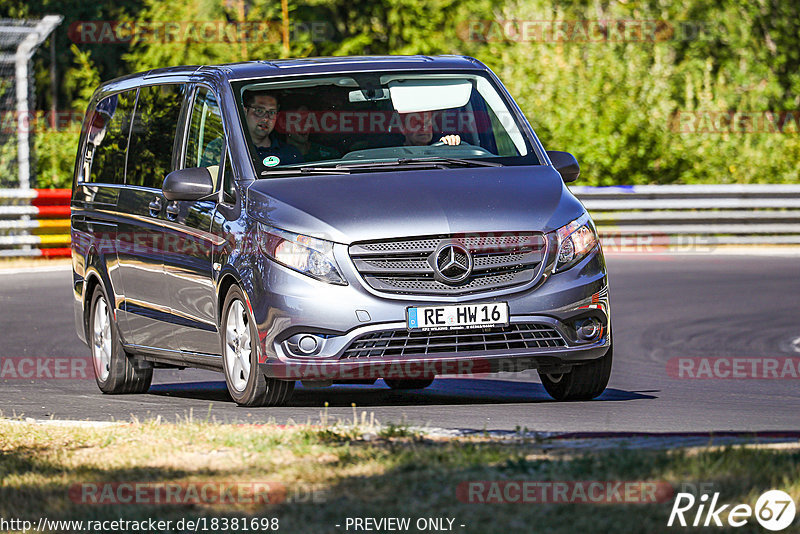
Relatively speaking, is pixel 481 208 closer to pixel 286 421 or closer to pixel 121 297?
pixel 286 421

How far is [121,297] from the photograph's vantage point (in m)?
11.1

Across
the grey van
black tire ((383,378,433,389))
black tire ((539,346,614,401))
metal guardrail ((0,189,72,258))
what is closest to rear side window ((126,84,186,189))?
the grey van

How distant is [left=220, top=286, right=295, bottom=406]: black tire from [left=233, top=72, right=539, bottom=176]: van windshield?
806 mm

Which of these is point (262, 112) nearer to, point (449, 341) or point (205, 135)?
point (205, 135)

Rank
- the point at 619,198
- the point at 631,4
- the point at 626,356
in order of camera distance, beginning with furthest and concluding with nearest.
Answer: the point at 631,4, the point at 619,198, the point at 626,356

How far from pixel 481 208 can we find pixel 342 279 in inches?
33.8

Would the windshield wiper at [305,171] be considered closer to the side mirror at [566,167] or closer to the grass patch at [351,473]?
the side mirror at [566,167]

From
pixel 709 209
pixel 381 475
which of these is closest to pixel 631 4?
pixel 709 209

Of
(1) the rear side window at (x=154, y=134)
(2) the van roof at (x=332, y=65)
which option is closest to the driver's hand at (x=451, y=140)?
(2) the van roof at (x=332, y=65)

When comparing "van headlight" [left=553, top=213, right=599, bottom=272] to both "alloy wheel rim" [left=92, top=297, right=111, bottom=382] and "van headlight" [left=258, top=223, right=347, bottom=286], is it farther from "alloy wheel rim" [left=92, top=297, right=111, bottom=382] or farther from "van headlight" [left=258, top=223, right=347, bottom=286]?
"alloy wheel rim" [left=92, top=297, right=111, bottom=382]

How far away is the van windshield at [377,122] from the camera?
9.69 meters

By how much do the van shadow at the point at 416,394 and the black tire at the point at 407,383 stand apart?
0.06 metres

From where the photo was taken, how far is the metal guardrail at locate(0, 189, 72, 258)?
2466 centimetres

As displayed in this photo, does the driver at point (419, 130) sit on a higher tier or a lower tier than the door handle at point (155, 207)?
higher
